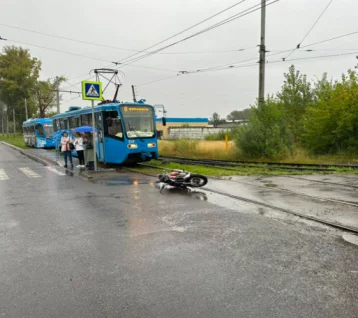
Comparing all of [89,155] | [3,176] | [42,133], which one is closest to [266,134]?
[89,155]

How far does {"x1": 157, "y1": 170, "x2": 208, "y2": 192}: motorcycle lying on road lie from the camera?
385 inches

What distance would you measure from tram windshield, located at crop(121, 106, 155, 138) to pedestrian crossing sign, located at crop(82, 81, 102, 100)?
1909 millimetres

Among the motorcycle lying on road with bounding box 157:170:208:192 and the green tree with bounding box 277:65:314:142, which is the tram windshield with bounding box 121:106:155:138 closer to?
the motorcycle lying on road with bounding box 157:170:208:192

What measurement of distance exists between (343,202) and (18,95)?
72.7 meters

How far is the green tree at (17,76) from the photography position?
68.0m

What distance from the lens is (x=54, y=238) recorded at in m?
5.55

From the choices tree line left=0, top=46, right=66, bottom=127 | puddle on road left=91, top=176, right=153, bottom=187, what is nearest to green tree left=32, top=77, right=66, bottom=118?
tree line left=0, top=46, right=66, bottom=127

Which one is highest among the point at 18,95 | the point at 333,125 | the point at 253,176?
the point at 18,95

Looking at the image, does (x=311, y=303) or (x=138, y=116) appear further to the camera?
(x=138, y=116)

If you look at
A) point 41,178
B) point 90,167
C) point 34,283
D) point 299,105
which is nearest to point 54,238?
point 34,283

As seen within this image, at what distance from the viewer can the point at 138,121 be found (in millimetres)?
16000

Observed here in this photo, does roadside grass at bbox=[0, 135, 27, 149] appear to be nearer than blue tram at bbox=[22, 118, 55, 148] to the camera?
No

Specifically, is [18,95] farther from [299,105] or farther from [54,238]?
[54,238]

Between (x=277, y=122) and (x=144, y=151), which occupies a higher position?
(x=277, y=122)
